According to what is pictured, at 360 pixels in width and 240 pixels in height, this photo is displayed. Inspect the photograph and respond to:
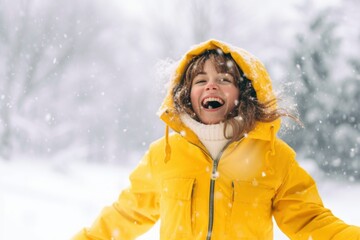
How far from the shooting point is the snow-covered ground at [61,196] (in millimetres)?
3824

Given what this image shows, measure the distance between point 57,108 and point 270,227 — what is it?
27.2 ft

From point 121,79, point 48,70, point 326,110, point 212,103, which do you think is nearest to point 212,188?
point 212,103

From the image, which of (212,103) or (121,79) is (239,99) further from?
(121,79)

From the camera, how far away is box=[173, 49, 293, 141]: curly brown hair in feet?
4.73

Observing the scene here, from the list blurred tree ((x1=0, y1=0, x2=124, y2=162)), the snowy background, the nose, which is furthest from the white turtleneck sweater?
blurred tree ((x1=0, y1=0, x2=124, y2=162))

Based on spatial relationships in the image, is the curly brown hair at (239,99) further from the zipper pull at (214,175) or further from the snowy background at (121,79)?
the snowy background at (121,79)

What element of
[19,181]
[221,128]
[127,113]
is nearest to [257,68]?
[221,128]

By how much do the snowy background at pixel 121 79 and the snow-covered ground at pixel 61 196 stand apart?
3 centimetres

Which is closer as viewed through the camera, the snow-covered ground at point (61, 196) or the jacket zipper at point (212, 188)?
the jacket zipper at point (212, 188)

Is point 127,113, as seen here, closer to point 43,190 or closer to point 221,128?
point 43,190

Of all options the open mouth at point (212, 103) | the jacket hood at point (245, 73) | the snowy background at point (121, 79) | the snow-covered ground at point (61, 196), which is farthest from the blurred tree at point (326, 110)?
the open mouth at point (212, 103)

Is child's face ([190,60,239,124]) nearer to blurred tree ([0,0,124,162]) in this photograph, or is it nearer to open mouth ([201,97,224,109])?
open mouth ([201,97,224,109])

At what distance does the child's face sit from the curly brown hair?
2cm

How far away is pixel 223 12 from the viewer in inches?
317
